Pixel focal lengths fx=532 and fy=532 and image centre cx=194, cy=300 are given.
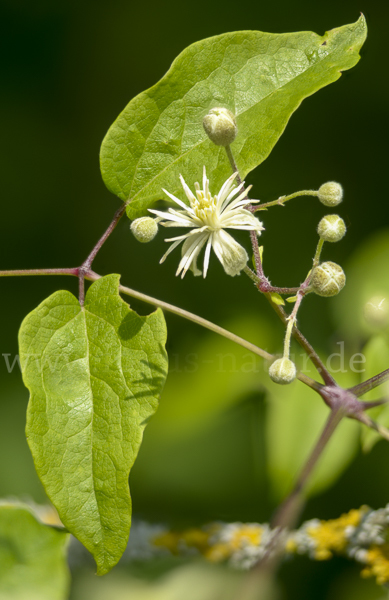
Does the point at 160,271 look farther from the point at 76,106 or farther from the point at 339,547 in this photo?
the point at 339,547

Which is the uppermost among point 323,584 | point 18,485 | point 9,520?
point 9,520

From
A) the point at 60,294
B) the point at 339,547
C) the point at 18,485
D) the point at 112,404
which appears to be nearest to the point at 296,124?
the point at 60,294

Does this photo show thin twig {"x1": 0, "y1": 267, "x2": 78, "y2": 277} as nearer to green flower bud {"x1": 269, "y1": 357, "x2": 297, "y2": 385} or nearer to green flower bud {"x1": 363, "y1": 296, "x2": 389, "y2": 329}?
green flower bud {"x1": 269, "y1": 357, "x2": 297, "y2": 385}

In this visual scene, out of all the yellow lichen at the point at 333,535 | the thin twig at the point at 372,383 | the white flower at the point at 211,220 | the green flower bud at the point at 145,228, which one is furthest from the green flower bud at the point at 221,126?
the yellow lichen at the point at 333,535

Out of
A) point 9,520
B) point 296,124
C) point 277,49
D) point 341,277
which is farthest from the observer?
point 296,124

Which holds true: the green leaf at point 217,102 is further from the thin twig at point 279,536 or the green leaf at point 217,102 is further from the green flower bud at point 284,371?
the thin twig at point 279,536

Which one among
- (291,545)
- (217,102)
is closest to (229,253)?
(217,102)

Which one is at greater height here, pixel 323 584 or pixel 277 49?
pixel 277 49
